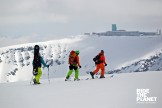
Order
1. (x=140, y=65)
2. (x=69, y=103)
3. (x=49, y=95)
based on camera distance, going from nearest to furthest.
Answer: (x=69, y=103) < (x=49, y=95) < (x=140, y=65)

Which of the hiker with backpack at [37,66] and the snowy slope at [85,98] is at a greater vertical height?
the hiker with backpack at [37,66]

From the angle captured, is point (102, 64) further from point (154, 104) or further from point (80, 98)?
point (154, 104)

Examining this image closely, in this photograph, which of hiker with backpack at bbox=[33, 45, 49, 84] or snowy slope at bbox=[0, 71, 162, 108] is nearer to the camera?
snowy slope at bbox=[0, 71, 162, 108]

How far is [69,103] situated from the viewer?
10273mm

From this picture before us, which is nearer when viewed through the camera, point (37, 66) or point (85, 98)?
point (85, 98)

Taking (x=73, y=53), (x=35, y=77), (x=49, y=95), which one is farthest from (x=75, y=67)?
(x=49, y=95)

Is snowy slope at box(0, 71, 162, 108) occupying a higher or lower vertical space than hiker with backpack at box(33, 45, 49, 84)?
lower

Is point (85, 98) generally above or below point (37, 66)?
below

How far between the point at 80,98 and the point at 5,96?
10.0 ft

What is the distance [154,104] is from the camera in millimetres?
9523

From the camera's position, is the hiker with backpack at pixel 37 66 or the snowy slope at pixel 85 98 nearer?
the snowy slope at pixel 85 98

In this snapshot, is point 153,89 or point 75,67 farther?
point 75,67

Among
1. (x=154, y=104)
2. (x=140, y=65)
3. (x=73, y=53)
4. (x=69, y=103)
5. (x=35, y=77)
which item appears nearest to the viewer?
(x=154, y=104)

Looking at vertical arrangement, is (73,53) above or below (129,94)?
above
